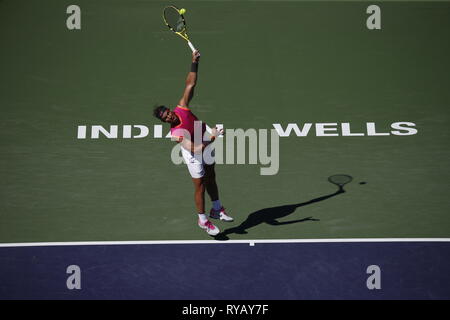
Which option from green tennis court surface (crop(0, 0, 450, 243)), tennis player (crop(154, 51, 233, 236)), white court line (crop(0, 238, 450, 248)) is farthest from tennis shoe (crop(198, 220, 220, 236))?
green tennis court surface (crop(0, 0, 450, 243))

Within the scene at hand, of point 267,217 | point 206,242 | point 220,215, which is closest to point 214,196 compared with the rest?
point 220,215

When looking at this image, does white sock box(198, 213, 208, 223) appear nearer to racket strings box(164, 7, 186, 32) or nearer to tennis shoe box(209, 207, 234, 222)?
tennis shoe box(209, 207, 234, 222)

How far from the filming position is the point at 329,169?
16.7 meters

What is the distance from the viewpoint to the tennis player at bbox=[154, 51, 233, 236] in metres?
14.2

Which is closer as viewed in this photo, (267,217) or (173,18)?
(267,217)

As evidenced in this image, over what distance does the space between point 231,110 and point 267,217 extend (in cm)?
375

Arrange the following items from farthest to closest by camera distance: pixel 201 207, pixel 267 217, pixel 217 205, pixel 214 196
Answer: pixel 267 217 → pixel 217 205 → pixel 214 196 → pixel 201 207

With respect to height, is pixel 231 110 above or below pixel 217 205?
above

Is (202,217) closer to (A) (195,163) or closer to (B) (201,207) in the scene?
(B) (201,207)

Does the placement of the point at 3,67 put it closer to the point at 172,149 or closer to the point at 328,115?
the point at 172,149

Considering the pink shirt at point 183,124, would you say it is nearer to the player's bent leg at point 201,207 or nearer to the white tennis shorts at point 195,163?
the white tennis shorts at point 195,163

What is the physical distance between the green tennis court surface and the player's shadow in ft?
0.17

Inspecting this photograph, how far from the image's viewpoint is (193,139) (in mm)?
14320

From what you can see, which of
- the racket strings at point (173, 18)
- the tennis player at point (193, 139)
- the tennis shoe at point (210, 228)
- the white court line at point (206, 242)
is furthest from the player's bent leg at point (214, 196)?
the racket strings at point (173, 18)
